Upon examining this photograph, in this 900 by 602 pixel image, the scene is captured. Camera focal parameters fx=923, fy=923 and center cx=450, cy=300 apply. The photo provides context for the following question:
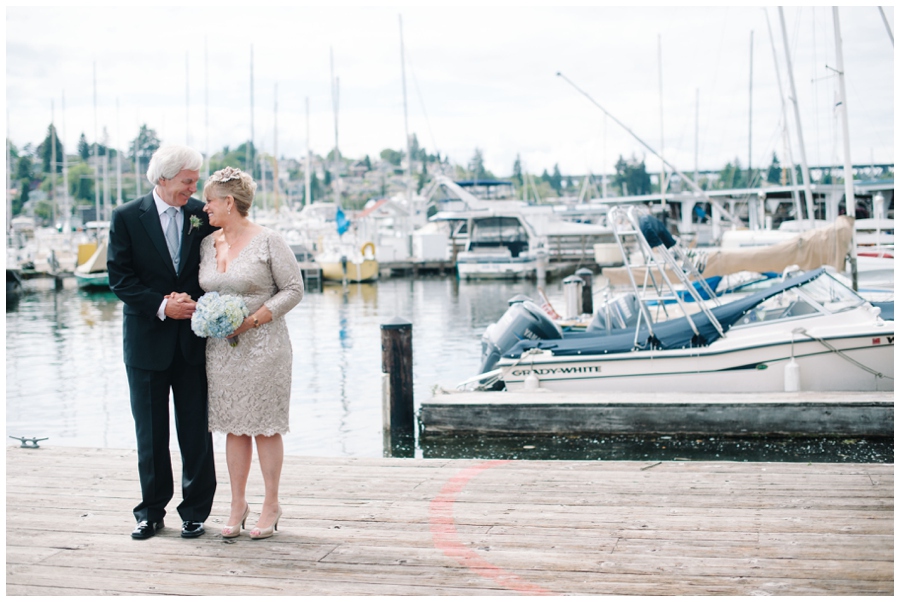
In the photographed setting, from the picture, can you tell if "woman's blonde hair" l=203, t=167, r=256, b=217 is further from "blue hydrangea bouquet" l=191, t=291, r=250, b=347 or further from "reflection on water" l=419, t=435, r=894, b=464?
"reflection on water" l=419, t=435, r=894, b=464

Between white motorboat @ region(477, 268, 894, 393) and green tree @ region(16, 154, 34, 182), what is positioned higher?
green tree @ region(16, 154, 34, 182)

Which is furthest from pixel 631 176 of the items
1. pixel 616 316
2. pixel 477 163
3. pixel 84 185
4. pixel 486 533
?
pixel 486 533

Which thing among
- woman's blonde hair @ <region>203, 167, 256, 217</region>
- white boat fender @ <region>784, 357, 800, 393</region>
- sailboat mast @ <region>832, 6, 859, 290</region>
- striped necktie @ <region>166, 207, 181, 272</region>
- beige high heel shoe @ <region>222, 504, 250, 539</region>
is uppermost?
sailboat mast @ <region>832, 6, 859, 290</region>

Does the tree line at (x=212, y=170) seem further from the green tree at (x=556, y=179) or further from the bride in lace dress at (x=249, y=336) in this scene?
the bride in lace dress at (x=249, y=336)

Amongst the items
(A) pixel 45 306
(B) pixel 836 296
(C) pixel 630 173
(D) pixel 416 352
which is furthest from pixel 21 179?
(B) pixel 836 296

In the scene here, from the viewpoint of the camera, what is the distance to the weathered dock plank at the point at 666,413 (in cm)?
941

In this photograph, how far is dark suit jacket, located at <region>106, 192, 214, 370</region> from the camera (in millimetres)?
4391

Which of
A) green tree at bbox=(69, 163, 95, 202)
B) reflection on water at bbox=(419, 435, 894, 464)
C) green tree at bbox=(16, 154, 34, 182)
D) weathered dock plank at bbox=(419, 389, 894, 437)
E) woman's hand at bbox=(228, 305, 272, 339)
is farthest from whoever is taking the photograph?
green tree at bbox=(16, 154, 34, 182)

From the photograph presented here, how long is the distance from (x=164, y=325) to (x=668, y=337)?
7539 millimetres

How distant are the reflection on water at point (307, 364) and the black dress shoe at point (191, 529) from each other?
20.8ft

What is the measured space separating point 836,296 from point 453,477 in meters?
7.20

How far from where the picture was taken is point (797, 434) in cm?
950

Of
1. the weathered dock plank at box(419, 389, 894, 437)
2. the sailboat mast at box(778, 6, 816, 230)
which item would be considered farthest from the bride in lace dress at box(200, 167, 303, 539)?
the sailboat mast at box(778, 6, 816, 230)

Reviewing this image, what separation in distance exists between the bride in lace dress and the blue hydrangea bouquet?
0.09 m
